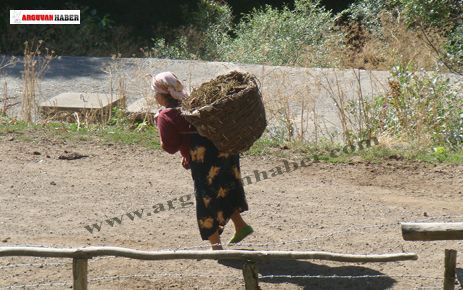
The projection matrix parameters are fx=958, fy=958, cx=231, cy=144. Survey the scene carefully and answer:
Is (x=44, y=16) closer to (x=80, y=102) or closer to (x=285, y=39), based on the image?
(x=285, y=39)

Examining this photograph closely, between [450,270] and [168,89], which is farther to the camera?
[168,89]

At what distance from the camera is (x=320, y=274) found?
6.30 m

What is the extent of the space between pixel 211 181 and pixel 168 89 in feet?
2.23

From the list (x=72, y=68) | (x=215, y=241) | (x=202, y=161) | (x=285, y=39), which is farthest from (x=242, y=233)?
(x=72, y=68)

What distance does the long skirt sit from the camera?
252 inches

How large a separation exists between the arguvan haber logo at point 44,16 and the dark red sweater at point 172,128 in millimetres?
12629

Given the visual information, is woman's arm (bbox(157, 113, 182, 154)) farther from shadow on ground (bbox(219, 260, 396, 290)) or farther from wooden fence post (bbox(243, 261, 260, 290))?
wooden fence post (bbox(243, 261, 260, 290))

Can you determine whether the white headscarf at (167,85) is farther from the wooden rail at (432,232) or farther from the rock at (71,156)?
Result: the rock at (71,156)

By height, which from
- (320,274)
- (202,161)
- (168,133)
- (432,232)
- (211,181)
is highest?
(168,133)

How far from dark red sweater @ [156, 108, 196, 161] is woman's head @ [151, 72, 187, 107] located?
0.09 meters

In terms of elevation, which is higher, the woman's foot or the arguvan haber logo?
the arguvan haber logo

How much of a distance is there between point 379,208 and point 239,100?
2198 mm

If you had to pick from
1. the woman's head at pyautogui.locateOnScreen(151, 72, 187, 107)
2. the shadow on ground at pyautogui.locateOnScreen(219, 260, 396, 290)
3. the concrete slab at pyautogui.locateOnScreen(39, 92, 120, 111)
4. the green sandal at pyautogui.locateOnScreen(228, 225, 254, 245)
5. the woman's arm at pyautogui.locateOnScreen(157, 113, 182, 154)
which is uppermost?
the concrete slab at pyautogui.locateOnScreen(39, 92, 120, 111)

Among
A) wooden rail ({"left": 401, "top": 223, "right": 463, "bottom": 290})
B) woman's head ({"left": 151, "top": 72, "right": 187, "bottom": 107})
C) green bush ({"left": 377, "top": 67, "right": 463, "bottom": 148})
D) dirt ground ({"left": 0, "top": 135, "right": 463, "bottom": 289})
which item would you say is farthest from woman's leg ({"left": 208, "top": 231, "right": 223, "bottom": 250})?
green bush ({"left": 377, "top": 67, "right": 463, "bottom": 148})
